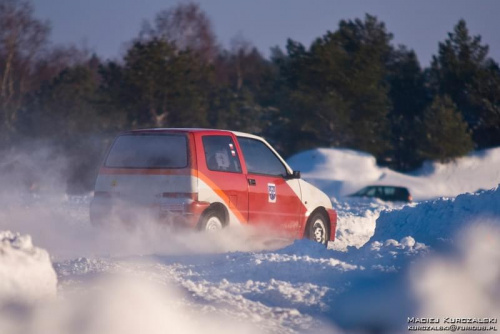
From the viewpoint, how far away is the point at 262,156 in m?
11.6

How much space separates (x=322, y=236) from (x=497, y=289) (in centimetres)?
529

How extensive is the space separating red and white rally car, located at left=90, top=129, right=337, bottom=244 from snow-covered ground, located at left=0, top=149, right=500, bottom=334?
25cm

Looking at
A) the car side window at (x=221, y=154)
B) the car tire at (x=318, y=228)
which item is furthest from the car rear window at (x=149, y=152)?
the car tire at (x=318, y=228)

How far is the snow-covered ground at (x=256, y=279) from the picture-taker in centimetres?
607

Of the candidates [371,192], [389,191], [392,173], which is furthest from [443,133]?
[371,192]

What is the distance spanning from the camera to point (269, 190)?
37.3 ft

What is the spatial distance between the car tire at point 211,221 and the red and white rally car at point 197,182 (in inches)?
0.5

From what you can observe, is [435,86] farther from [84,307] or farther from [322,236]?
[84,307]

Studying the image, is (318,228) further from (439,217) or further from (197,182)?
(439,217)

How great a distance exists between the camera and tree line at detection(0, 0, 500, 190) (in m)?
46.6

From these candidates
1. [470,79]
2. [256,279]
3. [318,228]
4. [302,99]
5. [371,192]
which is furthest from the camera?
[470,79]

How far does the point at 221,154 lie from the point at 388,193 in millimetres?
26297

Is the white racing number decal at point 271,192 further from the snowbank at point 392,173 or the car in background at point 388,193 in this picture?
the snowbank at point 392,173

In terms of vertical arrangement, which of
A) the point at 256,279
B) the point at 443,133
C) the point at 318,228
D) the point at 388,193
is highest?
the point at 443,133
